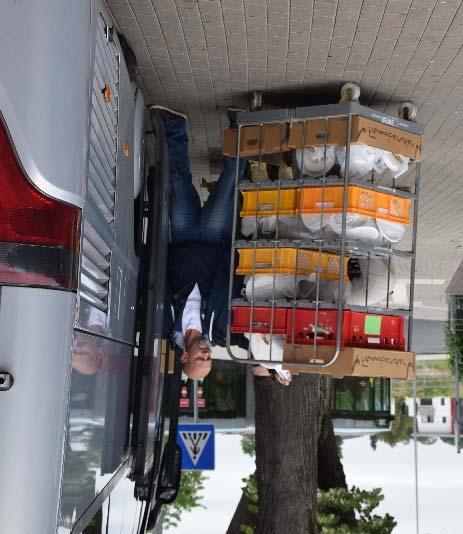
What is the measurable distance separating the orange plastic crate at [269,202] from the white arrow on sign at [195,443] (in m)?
6.31

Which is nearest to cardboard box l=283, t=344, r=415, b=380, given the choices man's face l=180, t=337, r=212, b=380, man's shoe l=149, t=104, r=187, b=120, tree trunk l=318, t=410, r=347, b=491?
man's face l=180, t=337, r=212, b=380

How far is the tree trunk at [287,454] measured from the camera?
25.2 ft

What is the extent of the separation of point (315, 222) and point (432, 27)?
32.5 inches

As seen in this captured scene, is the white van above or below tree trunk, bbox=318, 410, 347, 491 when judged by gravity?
above

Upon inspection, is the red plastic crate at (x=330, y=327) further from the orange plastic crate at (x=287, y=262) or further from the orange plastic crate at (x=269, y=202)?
the orange plastic crate at (x=269, y=202)

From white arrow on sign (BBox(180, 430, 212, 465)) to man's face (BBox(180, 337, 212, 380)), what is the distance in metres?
5.66

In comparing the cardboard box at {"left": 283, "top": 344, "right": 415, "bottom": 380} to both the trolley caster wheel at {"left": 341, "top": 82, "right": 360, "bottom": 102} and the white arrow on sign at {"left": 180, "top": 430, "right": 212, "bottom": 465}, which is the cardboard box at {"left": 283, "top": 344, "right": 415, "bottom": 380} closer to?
the trolley caster wheel at {"left": 341, "top": 82, "right": 360, "bottom": 102}

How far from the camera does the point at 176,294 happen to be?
14.2ft

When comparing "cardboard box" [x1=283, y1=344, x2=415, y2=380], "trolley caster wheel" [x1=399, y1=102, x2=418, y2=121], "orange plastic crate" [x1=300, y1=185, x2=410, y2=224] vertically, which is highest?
"trolley caster wheel" [x1=399, y1=102, x2=418, y2=121]

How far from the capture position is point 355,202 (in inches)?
137

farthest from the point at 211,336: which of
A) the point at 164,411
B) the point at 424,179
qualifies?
the point at 424,179

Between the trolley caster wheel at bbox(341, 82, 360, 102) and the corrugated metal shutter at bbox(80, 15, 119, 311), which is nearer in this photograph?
the corrugated metal shutter at bbox(80, 15, 119, 311)

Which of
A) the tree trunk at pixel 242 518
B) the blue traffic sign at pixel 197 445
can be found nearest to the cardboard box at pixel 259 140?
the tree trunk at pixel 242 518

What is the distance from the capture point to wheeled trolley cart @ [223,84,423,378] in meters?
3.52
